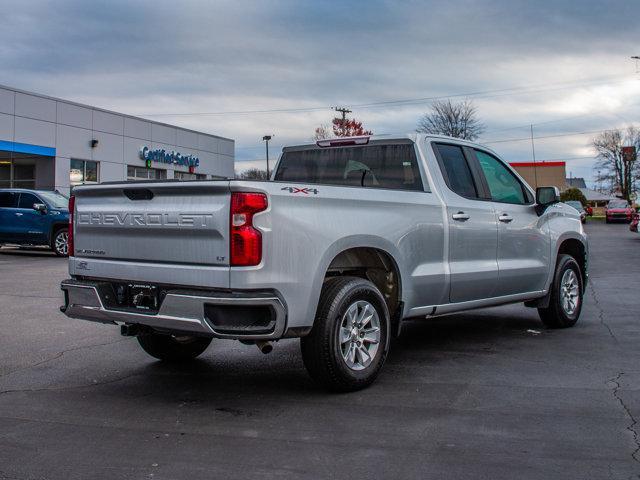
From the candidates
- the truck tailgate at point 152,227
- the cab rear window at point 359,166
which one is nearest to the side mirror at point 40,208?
the cab rear window at point 359,166

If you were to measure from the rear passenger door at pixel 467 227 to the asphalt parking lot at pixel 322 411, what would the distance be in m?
0.68

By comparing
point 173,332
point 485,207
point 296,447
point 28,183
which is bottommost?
point 296,447

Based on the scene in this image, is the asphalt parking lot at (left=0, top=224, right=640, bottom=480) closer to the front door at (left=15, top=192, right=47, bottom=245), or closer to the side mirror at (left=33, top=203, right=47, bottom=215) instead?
the side mirror at (left=33, top=203, right=47, bottom=215)

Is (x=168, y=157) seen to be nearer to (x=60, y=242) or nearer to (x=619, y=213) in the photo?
(x=60, y=242)

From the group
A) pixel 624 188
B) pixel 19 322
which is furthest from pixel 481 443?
pixel 624 188

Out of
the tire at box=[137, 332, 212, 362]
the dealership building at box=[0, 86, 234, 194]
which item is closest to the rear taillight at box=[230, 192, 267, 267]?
the tire at box=[137, 332, 212, 362]

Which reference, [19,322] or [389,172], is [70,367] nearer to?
[19,322]

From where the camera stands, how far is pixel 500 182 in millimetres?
7617

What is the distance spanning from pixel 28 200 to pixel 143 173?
18649 millimetres

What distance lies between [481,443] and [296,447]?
107 cm

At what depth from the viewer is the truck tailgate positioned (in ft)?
15.9

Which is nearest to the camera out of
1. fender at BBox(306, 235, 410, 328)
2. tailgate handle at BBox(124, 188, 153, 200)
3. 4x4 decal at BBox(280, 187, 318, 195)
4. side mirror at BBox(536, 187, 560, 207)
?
4x4 decal at BBox(280, 187, 318, 195)

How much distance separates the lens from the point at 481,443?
4324 mm

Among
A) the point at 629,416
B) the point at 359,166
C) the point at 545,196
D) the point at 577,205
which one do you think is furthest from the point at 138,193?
the point at 577,205
